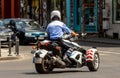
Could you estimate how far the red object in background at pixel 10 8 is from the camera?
53.5 meters

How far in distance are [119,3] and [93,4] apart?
352cm

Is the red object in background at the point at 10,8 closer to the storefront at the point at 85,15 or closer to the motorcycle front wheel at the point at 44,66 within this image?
the storefront at the point at 85,15

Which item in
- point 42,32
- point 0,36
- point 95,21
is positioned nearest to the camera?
point 0,36

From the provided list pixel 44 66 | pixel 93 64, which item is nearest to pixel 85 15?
pixel 93 64

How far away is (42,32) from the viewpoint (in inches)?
1264

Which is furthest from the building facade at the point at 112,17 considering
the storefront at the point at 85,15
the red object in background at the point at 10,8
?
the red object in background at the point at 10,8

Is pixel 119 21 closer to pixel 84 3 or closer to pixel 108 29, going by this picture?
pixel 108 29

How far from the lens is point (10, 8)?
54.8 metres

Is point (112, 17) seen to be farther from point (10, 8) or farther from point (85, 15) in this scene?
point (10, 8)

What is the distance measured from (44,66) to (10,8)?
131ft

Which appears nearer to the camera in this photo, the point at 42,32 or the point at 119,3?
the point at 42,32

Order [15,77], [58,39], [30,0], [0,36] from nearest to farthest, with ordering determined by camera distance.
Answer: [15,77]
[58,39]
[0,36]
[30,0]

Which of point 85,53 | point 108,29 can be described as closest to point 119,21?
point 108,29

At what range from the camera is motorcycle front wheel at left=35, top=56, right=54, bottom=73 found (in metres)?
15.3
